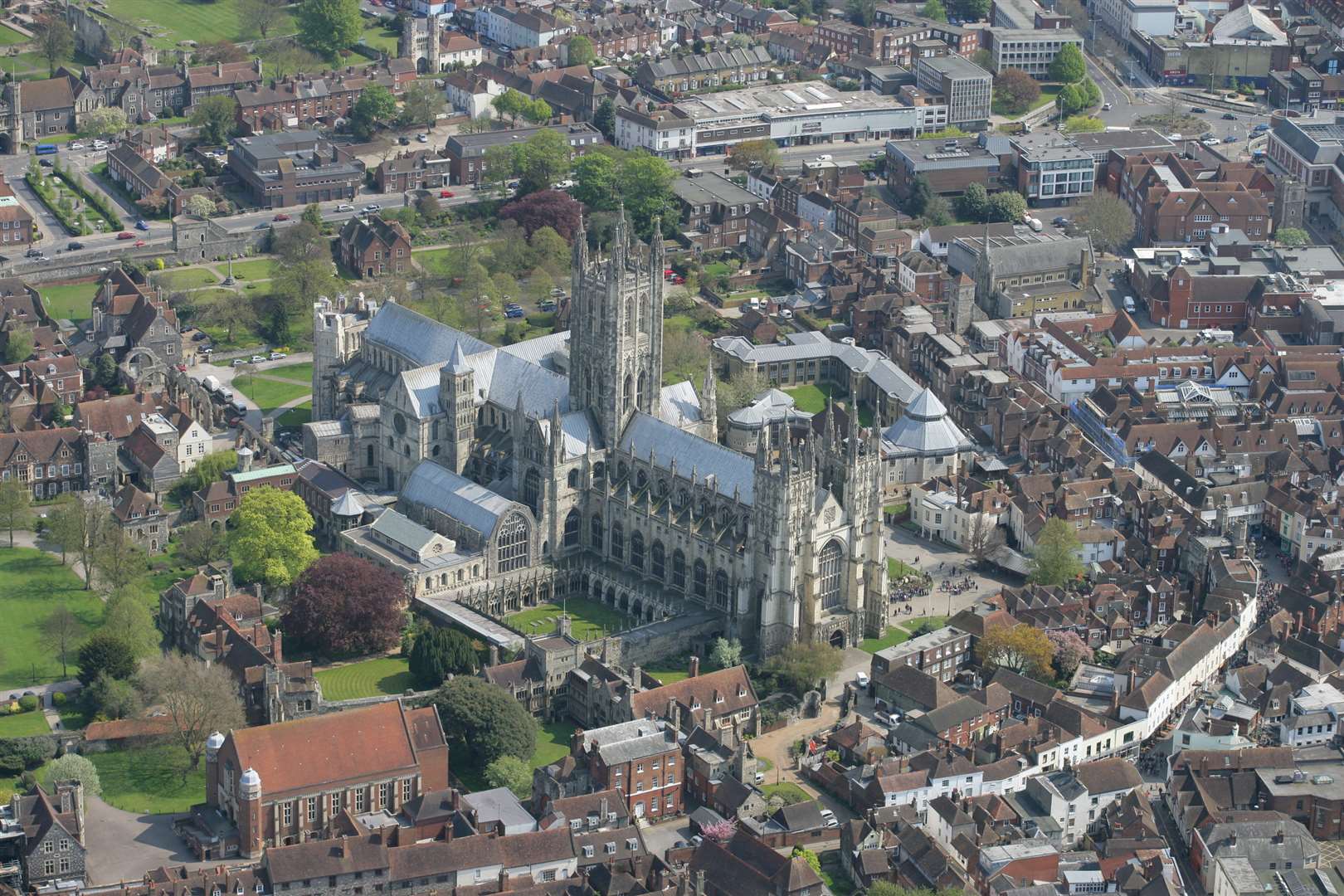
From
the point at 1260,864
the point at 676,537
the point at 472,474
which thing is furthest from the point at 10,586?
the point at 1260,864

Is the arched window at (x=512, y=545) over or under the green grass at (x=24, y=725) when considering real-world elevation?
over

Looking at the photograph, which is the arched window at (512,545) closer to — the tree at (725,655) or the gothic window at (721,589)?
the gothic window at (721,589)

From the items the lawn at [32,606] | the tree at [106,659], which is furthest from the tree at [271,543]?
the tree at [106,659]

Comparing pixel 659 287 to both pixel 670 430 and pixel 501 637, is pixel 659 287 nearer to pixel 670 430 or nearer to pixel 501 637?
pixel 670 430

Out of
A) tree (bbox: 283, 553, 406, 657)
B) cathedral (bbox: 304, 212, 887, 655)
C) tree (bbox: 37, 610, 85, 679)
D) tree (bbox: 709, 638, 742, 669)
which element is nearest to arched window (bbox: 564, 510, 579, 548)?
cathedral (bbox: 304, 212, 887, 655)

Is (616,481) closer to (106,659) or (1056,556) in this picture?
(1056,556)
